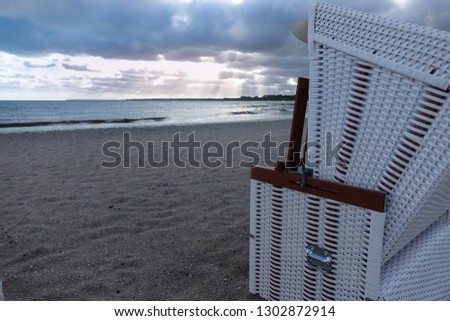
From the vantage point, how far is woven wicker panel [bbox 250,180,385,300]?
1.53 m

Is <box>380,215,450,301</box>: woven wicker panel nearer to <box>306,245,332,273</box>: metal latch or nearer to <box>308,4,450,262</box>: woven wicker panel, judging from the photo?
<box>308,4,450,262</box>: woven wicker panel

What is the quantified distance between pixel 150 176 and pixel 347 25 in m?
3.99

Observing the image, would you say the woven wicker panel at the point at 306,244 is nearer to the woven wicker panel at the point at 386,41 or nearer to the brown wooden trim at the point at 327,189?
the brown wooden trim at the point at 327,189

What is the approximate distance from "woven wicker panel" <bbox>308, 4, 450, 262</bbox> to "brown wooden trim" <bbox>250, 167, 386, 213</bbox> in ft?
0.18

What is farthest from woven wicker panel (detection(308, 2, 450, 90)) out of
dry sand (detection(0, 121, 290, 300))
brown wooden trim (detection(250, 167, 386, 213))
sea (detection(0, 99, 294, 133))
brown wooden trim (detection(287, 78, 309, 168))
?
sea (detection(0, 99, 294, 133))

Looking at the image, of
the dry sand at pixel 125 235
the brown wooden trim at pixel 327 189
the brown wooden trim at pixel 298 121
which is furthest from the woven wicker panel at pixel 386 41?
the dry sand at pixel 125 235

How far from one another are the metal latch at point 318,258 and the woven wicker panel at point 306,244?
2 cm

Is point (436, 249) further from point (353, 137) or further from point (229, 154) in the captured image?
point (229, 154)

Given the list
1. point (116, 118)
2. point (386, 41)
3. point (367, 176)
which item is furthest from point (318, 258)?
point (116, 118)

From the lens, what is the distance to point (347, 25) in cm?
146

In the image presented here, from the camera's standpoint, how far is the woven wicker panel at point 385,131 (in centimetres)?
129
